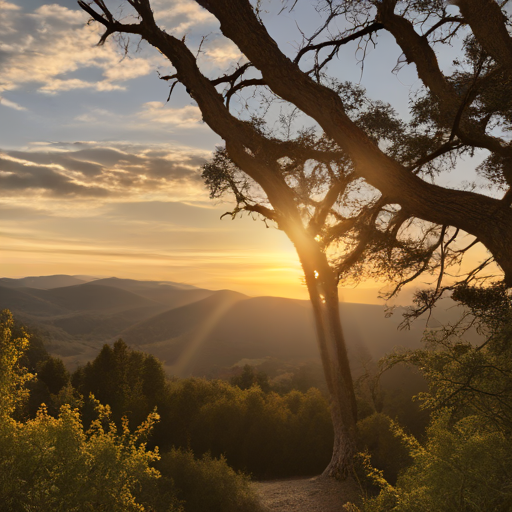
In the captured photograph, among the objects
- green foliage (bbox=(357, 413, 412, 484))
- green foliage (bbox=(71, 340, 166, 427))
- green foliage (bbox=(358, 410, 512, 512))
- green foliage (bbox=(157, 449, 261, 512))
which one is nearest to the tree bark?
green foliage (bbox=(157, 449, 261, 512))

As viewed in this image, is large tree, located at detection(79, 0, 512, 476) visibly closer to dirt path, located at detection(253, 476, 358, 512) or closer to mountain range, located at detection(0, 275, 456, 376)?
dirt path, located at detection(253, 476, 358, 512)

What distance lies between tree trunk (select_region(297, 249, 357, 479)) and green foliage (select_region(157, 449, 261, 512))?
264 centimetres

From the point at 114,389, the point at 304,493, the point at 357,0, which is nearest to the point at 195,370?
the point at 114,389

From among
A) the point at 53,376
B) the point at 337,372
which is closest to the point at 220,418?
the point at 53,376

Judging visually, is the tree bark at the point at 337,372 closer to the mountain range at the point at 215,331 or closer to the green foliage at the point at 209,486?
the green foliage at the point at 209,486

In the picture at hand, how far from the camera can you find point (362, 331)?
354ft

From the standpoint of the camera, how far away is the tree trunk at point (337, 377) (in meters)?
10.6

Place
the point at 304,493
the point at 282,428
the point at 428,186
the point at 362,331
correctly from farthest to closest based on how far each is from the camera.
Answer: the point at 362,331
the point at 282,428
the point at 304,493
the point at 428,186

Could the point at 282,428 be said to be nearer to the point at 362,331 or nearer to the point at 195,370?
the point at 195,370

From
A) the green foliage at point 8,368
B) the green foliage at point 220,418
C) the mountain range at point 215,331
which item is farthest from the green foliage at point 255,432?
the mountain range at point 215,331

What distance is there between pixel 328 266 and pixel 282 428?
13.7 m

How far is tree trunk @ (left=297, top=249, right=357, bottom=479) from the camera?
1063 centimetres

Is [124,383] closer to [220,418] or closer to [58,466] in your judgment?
Result: [220,418]

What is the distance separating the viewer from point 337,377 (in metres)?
11.0
